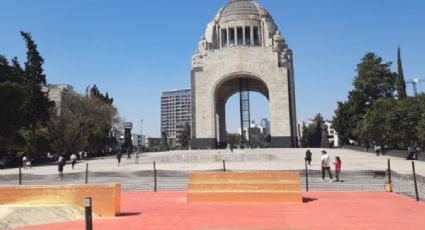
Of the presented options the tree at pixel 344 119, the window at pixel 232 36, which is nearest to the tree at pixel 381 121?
the tree at pixel 344 119

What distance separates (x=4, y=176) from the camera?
22.9 metres

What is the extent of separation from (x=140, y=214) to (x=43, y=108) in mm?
39886

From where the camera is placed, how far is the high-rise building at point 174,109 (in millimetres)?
190938

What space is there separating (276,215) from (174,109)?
606ft

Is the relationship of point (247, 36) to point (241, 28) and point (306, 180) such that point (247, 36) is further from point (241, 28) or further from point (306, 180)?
point (306, 180)

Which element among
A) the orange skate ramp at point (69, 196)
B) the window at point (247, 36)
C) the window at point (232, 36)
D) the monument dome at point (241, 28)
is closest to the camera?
the orange skate ramp at point (69, 196)

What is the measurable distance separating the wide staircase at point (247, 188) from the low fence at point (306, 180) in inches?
126

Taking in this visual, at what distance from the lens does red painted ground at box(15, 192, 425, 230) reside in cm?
841

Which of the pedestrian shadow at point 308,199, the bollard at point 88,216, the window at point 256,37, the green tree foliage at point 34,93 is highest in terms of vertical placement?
the window at point 256,37

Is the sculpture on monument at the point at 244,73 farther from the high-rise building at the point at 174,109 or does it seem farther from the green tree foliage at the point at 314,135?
the high-rise building at the point at 174,109

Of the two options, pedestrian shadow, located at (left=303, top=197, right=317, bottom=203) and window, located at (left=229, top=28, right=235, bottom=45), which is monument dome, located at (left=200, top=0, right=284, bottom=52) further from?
pedestrian shadow, located at (left=303, top=197, right=317, bottom=203)

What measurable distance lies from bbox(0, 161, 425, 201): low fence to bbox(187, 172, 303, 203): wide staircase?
321 centimetres

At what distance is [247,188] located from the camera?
42.1 feet

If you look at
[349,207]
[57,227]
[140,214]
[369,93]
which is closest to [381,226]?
[349,207]
